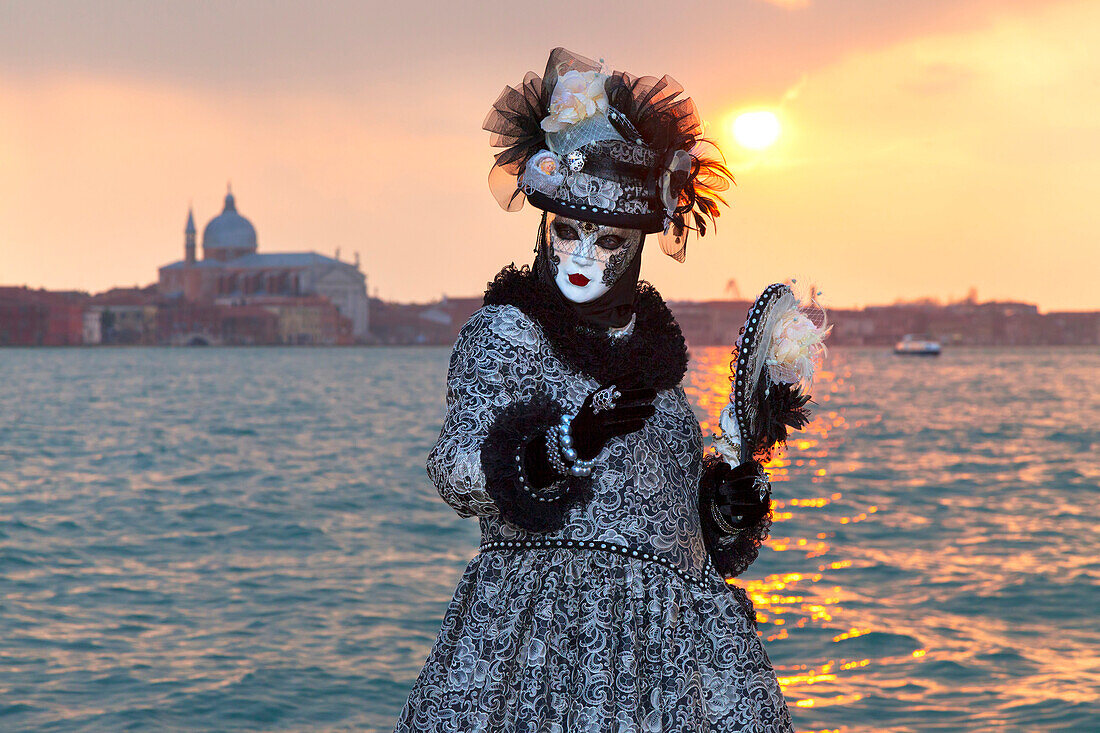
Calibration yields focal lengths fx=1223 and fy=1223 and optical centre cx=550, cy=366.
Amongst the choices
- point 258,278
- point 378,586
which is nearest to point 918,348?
point 258,278

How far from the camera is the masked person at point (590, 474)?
1990 millimetres

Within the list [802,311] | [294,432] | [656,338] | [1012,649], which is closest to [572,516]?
[656,338]

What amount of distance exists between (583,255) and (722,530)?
22.3 inches

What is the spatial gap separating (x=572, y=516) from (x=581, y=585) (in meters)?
0.12

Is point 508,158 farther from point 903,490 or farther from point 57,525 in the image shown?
point 903,490

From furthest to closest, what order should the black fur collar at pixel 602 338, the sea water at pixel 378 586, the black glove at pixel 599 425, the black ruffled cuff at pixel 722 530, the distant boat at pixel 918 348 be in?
the distant boat at pixel 918 348
the sea water at pixel 378 586
the black ruffled cuff at pixel 722 530
the black fur collar at pixel 602 338
the black glove at pixel 599 425

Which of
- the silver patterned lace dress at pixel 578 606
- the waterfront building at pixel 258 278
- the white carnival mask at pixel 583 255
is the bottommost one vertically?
the silver patterned lace dress at pixel 578 606

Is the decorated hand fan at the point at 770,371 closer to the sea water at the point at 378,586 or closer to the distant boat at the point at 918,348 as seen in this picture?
the sea water at the point at 378,586

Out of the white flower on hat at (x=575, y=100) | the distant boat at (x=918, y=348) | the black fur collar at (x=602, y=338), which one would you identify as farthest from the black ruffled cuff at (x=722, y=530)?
the distant boat at (x=918, y=348)

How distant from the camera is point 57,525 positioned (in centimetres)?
1005

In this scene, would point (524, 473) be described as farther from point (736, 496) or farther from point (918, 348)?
point (918, 348)

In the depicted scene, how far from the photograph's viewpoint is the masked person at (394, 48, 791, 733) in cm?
199

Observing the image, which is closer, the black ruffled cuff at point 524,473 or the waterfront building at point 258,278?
the black ruffled cuff at point 524,473

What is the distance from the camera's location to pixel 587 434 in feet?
6.29
